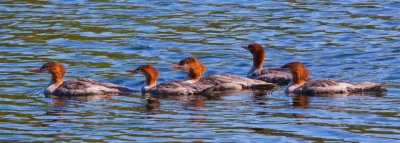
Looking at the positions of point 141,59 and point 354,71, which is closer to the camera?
point 354,71

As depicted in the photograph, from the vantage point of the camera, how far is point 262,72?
24.0m

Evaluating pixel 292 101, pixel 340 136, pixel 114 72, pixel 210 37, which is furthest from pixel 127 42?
pixel 340 136

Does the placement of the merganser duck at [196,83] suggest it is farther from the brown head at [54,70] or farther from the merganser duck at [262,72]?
the brown head at [54,70]

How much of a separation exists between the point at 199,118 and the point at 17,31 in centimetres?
1220

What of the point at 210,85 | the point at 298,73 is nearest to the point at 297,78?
the point at 298,73

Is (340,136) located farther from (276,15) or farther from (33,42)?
(276,15)

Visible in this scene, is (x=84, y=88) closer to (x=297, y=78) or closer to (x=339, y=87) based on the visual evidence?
(x=297, y=78)

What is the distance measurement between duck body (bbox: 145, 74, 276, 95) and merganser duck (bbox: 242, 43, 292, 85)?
2.57ft

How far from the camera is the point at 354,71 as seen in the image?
24.1 meters

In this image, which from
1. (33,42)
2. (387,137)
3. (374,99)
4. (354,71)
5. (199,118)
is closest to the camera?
(387,137)

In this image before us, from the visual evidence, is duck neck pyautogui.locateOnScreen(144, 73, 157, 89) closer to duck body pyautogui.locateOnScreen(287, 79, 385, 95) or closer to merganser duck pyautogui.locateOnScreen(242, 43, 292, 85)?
merganser duck pyautogui.locateOnScreen(242, 43, 292, 85)

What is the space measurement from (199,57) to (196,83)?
3666 millimetres

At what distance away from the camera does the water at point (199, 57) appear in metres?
17.3

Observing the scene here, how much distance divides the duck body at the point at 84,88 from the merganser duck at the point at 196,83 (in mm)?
529
